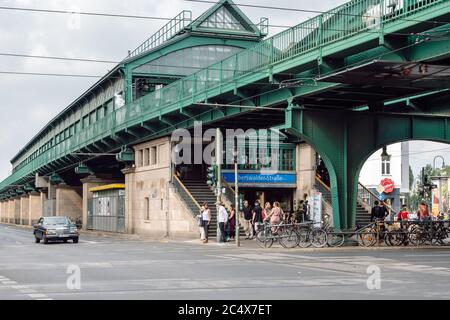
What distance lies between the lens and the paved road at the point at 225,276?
43.4ft

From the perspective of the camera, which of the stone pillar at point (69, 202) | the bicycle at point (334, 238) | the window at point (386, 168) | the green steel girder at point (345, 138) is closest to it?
the bicycle at point (334, 238)

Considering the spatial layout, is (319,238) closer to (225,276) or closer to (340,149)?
(340,149)

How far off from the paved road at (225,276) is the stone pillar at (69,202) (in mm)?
53440

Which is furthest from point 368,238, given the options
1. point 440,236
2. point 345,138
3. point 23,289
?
point 23,289

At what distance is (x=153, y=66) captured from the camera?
52.4 metres

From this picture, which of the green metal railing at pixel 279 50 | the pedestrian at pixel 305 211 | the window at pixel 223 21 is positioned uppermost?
the window at pixel 223 21

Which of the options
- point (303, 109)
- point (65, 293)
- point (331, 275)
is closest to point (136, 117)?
point (303, 109)

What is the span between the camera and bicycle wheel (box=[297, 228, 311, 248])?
2996 centimetres

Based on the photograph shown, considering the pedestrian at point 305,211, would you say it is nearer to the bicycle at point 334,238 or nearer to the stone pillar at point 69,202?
the bicycle at point 334,238

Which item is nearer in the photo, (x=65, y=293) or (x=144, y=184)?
(x=65, y=293)

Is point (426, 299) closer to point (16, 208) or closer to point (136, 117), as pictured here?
point (136, 117)

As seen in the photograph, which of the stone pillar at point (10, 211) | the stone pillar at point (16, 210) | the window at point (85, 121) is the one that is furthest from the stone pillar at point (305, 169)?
the stone pillar at point (10, 211)

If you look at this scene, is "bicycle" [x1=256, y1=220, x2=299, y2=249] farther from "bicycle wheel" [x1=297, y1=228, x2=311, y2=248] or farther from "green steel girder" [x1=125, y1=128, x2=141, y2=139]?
"green steel girder" [x1=125, y1=128, x2=141, y2=139]
